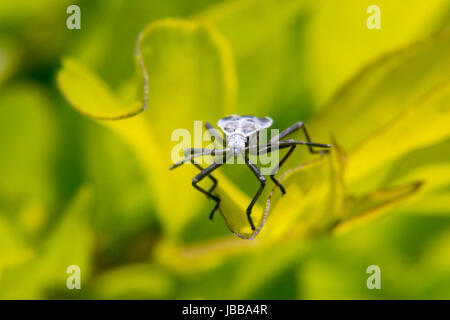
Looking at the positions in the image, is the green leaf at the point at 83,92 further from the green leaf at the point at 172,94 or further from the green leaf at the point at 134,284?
the green leaf at the point at 134,284

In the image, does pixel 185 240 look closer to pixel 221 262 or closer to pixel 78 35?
pixel 221 262

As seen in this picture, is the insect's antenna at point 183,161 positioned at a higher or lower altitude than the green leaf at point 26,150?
lower

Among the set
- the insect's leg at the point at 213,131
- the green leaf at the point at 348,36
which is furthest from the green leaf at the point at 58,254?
the green leaf at the point at 348,36

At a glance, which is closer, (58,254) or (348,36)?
(58,254)

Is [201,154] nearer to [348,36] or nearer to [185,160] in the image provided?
[185,160]

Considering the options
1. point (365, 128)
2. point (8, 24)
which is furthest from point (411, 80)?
point (8, 24)

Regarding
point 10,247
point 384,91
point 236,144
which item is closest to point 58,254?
point 10,247

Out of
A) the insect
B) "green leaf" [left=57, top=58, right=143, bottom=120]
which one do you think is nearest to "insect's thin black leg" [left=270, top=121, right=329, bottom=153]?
the insect
